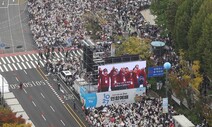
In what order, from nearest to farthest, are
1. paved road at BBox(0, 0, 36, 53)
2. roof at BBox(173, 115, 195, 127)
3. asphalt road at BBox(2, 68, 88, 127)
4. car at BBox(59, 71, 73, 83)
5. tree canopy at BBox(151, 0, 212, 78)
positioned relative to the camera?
1. roof at BBox(173, 115, 195, 127)
2. asphalt road at BBox(2, 68, 88, 127)
3. tree canopy at BBox(151, 0, 212, 78)
4. car at BBox(59, 71, 73, 83)
5. paved road at BBox(0, 0, 36, 53)

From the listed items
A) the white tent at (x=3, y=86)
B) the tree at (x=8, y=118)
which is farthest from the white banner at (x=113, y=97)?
the tree at (x=8, y=118)

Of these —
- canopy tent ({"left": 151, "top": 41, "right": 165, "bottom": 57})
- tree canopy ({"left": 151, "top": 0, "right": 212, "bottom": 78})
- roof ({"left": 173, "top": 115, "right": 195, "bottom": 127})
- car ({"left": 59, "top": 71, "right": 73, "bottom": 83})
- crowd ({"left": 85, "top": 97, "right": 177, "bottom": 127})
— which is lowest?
crowd ({"left": 85, "top": 97, "right": 177, "bottom": 127})

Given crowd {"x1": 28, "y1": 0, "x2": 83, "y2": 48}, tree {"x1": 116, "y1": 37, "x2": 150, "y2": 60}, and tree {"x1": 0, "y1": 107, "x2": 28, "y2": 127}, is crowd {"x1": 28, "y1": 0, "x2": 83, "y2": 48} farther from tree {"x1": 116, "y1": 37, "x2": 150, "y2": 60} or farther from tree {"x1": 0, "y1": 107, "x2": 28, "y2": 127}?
tree {"x1": 0, "y1": 107, "x2": 28, "y2": 127}

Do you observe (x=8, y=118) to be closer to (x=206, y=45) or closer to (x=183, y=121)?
(x=183, y=121)

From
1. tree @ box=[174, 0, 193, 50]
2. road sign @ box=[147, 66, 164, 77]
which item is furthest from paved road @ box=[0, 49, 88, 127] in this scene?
tree @ box=[174, 0, 193, 50]

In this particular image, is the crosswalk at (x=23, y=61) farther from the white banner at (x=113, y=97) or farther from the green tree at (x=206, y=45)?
the green tree at (x=206, y=45)

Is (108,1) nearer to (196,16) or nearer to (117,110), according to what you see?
(196,16)
